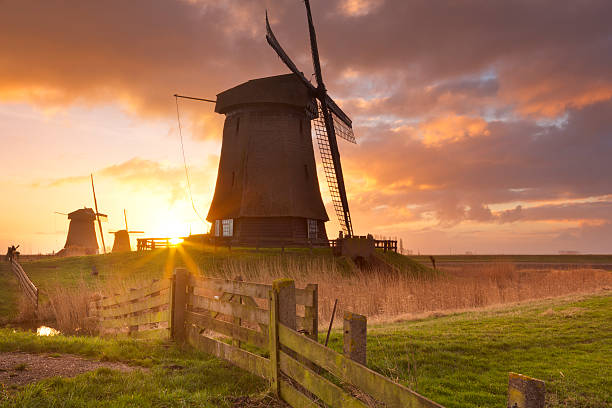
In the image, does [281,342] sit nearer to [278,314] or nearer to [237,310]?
[278,314]

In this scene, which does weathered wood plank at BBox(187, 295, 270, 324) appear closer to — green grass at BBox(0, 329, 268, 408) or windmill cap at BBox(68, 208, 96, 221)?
green grass at BBox(0, 329, 268, 408)

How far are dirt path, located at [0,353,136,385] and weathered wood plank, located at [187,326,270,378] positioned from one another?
136cm

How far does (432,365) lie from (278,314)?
3981mm

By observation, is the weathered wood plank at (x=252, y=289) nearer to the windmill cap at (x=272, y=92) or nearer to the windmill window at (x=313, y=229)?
the windmill cap at (x=272, y=92)

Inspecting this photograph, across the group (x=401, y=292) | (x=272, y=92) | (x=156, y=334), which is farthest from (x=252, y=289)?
(x=272, y=92)

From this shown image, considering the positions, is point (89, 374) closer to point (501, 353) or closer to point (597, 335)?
point (501, 353)

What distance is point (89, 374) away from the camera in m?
7.46

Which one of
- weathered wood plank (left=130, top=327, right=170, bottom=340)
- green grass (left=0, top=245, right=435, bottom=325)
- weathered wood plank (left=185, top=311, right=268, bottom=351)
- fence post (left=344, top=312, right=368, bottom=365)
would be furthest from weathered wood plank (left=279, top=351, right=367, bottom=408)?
green grass (left=0, top=245, right=435, bottom=325)

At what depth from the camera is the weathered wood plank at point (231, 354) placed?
694 centimetres

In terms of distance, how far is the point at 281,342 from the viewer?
249 inches

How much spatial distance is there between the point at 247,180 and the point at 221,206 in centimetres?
297

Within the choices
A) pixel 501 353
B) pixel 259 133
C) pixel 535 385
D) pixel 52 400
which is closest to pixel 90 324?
pixel 52 400

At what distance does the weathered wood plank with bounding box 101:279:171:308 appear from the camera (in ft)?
35.7

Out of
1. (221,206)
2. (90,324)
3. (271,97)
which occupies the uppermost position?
(271,97)
